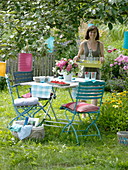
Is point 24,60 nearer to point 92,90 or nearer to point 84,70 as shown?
point 92,90

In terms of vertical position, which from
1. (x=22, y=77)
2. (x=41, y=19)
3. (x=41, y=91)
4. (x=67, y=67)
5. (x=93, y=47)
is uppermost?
(x=41, y=19)

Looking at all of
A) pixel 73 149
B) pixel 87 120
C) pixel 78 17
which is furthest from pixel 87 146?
pixel 78 17

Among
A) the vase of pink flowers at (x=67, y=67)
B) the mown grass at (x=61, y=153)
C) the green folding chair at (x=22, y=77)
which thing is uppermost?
the vase of pink flowers at (x=67, y=67)

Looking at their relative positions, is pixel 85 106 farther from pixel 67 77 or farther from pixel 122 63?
pixel 122 63

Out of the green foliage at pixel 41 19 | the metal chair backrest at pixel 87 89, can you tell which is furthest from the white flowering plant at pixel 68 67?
the green foliage at pixel 41 19

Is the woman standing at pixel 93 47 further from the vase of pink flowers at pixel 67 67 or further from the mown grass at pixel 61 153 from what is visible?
the mown grass at pixel 61 153

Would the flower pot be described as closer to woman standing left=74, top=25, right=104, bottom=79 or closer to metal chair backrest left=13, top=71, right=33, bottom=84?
Result: woman standing left=74, top=25, right=104, bottom=79

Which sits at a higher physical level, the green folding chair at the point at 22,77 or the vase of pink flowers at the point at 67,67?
the vase of pink flowers at the point at 67,67

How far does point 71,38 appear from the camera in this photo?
11.9 feet

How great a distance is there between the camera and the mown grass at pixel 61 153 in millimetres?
3744

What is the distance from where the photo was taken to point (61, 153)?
162 inches

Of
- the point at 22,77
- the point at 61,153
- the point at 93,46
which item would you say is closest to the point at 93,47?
the point at 93,46

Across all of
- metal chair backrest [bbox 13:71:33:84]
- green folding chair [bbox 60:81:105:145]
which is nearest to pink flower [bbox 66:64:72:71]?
green folding chair [bbox 60:81:105:145]

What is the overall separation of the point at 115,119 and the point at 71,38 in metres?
2.12
